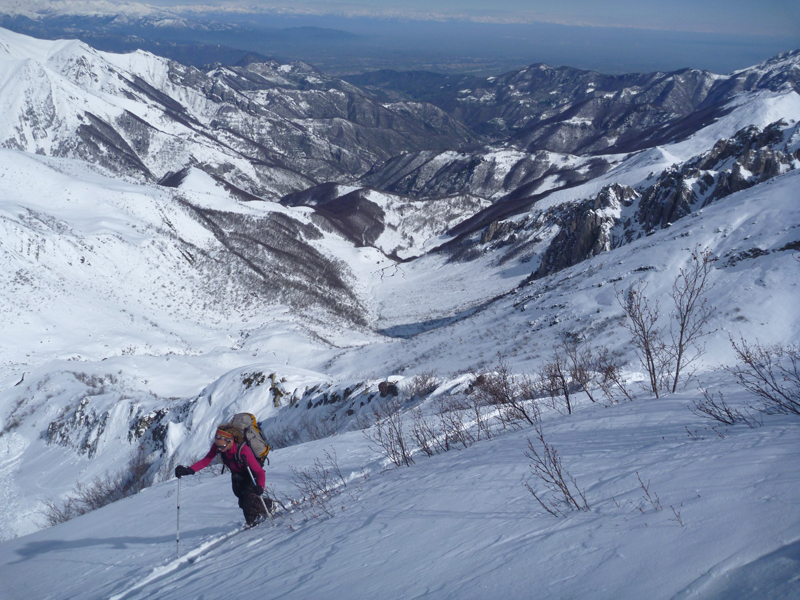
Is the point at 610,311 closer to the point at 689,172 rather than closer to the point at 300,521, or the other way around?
the point at 300,521

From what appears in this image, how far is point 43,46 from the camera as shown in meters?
185

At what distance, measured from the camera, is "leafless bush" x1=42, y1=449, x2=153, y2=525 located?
1402 cm

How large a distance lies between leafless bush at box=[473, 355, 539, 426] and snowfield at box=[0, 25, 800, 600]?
0.30 metres

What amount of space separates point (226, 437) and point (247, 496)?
956mm

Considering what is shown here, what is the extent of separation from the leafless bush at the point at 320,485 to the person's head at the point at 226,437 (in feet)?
4.02

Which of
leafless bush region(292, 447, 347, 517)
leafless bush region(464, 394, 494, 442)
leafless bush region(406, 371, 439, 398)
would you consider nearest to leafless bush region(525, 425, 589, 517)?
leafless bush region(292, 447, 347, 517)

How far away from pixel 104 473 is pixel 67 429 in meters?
3.83

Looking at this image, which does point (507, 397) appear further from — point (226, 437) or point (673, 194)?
point (673, 194)

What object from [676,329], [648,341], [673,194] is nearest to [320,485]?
[648,341]

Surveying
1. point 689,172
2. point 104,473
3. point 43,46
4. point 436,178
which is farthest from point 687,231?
point 43,46

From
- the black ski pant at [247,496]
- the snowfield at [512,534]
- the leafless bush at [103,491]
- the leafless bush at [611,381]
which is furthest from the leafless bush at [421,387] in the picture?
the leafless bush at [103,491]

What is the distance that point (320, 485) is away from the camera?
6926mm

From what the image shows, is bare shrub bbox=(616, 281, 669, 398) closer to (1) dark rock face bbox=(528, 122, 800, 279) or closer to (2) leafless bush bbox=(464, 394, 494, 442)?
(2) leafless bush bbox=(464, 394, 494, 442)

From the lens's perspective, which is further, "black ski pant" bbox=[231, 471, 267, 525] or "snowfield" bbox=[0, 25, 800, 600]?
"black ski pant" bbox=[231, 471, 267, 525]
